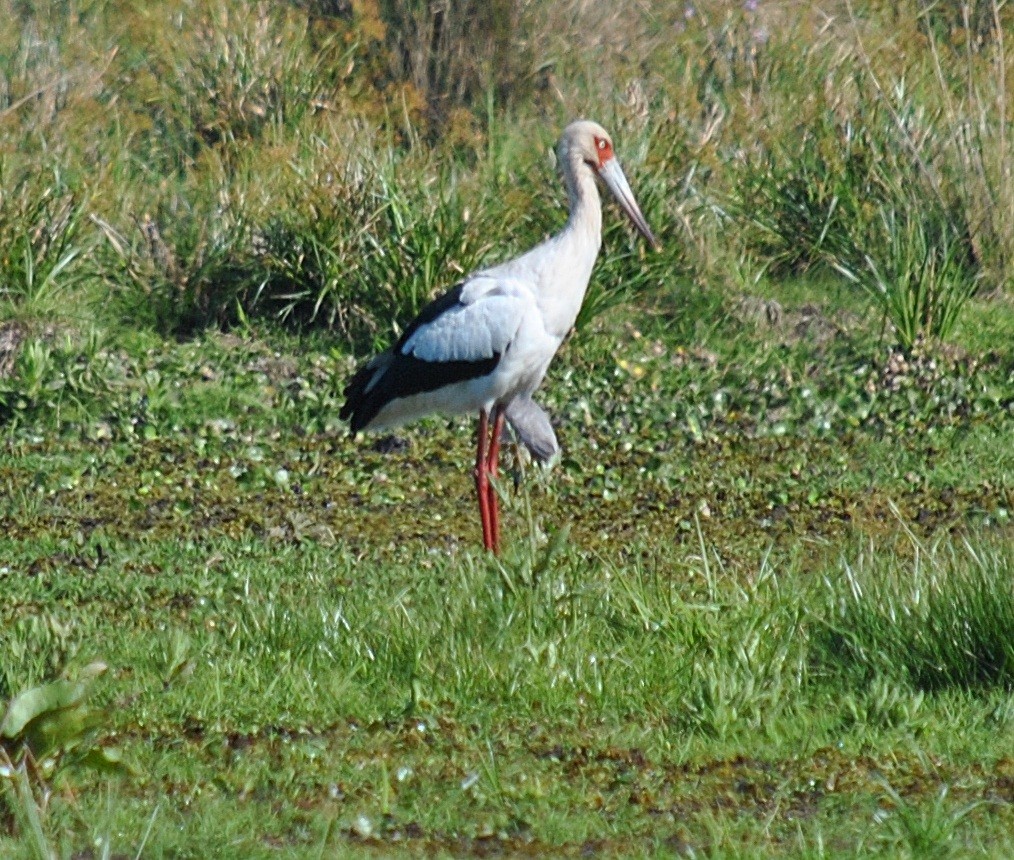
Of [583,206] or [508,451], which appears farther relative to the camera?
[508,451]

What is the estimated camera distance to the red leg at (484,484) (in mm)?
7188

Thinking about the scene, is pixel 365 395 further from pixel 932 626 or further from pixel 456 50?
pixel 456 50

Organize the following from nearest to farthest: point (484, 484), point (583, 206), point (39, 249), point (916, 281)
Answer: point (484, 484) < point (583, 206) < point (916, 281) < point (39, 249)

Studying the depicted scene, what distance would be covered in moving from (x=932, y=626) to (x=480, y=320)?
104 inches

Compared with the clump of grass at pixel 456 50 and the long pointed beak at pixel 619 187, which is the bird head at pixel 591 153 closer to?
the long pointed beak at pixel 619 187

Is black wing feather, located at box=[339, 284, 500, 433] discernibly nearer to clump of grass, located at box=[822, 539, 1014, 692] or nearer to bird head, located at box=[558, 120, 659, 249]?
bird head, located at box=[558, 120, 659, 249]

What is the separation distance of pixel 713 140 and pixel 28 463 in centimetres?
479

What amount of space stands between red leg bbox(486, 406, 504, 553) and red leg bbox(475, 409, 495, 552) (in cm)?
1

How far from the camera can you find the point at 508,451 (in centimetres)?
888

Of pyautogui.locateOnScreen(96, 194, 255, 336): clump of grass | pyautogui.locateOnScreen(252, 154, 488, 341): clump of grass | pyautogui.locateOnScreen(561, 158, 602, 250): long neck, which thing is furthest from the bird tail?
pyautogui.locateOnScreen(96, 194, 255, 336): clump of grass

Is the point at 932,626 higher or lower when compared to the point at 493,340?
higher

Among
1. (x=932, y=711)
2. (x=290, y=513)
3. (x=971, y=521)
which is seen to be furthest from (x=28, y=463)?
(x=932, y=711)

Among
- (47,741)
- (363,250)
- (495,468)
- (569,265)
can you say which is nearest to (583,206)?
(569,265)

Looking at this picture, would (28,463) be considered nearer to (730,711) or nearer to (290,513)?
(290,513)
